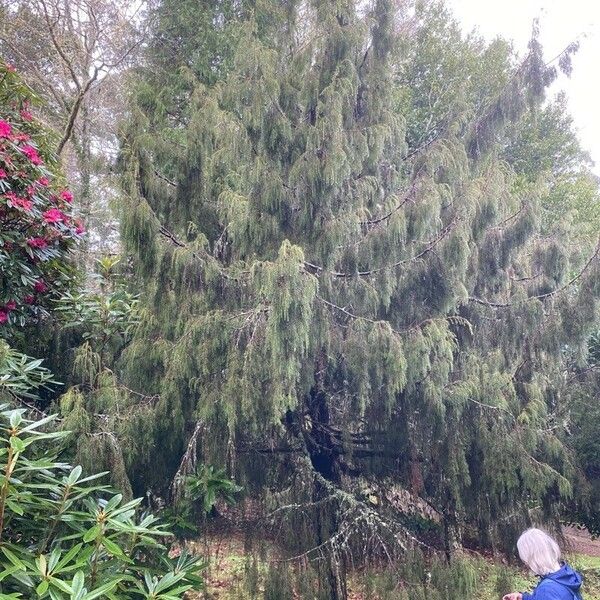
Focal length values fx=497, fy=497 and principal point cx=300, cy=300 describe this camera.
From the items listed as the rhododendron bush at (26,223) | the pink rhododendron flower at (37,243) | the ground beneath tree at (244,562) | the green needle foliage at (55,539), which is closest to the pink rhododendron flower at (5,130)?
the rhododendron bush at (26,223)

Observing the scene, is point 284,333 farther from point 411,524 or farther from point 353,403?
point 411,524

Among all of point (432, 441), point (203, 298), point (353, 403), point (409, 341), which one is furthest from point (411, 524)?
point (203, 298)

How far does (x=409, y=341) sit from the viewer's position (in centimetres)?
366

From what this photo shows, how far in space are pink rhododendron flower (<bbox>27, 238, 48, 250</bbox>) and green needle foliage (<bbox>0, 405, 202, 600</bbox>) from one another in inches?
55.3

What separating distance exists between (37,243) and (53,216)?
0.23 metres

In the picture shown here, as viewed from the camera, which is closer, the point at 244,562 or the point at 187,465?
the point at 187,465

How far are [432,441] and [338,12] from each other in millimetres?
3594

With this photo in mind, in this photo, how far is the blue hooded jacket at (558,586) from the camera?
7.85 ft

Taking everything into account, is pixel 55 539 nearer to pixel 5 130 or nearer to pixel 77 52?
pixel 5 130

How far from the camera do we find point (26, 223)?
3.48 m

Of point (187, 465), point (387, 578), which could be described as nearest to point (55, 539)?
point (187, 465)

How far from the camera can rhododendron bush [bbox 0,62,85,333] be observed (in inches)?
131

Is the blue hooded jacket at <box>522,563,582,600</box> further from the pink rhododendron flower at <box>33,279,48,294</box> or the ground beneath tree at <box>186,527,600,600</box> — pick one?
the pink rhododendron flower at <box>33,279,48,294</box>

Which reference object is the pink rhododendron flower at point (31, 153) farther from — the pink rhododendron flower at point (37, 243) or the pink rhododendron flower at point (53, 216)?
the pink rhododendron flower at point (37, 243)
